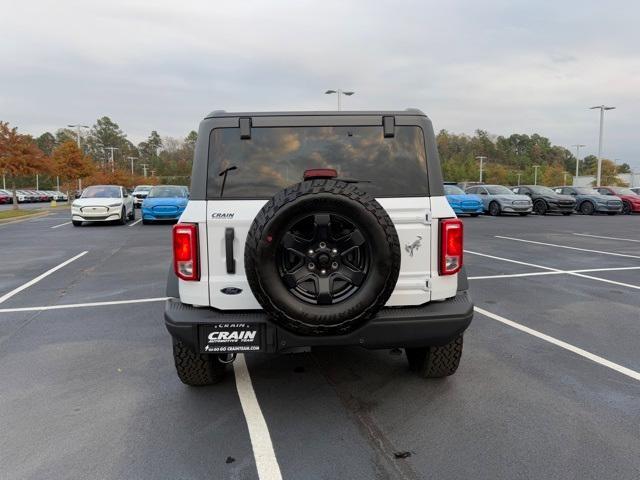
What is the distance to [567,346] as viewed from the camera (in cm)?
466

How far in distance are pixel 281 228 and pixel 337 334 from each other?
2.47 feet

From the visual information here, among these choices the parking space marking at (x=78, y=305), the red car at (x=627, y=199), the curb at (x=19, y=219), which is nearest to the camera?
the parking space marking at (x=78, y=305)

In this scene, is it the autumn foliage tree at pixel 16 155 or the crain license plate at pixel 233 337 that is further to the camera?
the autumn foliage tree at pixel 16 155

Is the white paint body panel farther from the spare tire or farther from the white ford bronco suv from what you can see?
the spare tire

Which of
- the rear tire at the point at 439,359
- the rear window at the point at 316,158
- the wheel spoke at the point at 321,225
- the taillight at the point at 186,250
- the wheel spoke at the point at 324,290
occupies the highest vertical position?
the rear window at the point at 316,158

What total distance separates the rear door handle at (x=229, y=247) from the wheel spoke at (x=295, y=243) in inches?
16.4

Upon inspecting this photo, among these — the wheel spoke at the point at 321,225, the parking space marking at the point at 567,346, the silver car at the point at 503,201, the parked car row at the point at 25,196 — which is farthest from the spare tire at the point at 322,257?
the parked car row at the point at 25,196

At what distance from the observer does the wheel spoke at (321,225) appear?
2.87 metres

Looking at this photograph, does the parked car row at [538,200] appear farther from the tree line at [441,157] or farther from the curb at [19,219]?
the tree line at [441,157]

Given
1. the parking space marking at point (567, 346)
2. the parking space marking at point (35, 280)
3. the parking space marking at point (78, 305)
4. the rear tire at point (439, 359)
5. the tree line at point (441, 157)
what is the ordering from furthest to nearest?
1. the tree line at point (441, 157)
2. the parking space marking at point (35, 280)
3. the parking space marking at point (78, 305)
4. the parking space marking at point (567, 346)
5. the rear tire at point (439, 359)

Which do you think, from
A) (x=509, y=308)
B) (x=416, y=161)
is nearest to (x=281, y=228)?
(x=416, y=161)

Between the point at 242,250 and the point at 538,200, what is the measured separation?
84.6 feet

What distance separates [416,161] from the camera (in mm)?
3338

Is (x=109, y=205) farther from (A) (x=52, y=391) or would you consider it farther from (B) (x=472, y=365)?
(B) (x=472, y=365)
